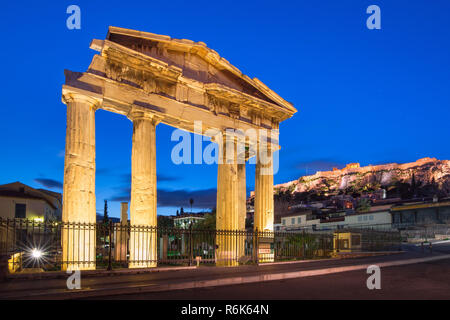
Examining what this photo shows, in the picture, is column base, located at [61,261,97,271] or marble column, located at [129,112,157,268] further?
marble column, located at [129,112,157,268]

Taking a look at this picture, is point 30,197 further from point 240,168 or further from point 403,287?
point 403,287

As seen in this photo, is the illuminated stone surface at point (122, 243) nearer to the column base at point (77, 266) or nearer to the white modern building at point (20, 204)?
the column base at point (77, 266)

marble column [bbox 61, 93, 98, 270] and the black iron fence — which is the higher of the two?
marble column [bbox 61, 93, 98, 270]

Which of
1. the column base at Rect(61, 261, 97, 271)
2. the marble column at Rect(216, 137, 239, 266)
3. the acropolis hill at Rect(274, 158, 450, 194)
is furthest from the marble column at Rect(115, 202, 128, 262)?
the acropolis hill at Rect(274, 158, 450, 194)

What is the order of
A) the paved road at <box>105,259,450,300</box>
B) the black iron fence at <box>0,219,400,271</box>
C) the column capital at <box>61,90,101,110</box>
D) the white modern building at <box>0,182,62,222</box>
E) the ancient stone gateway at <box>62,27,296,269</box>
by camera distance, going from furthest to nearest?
1. the white modern building at <box>0,182,62,222</box>
2. the column capital at <box>61,90,101,110</box>
3. the ancient stone gateway at <box>62,27,296,269</box>
4. the black iron fence at <box>0,219,400,271</box>
5. the paved road at <box>105,259,450,300</box>

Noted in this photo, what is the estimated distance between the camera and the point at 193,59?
18203 mm

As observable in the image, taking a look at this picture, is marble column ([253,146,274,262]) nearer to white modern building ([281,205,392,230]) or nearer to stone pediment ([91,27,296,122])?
stone pediment ([91,27,296,122])

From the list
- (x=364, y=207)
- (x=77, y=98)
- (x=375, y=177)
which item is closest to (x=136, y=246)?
(x=77, y=98)

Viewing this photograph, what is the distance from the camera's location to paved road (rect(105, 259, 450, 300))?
8625 mm

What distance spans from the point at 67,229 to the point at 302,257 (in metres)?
12.8

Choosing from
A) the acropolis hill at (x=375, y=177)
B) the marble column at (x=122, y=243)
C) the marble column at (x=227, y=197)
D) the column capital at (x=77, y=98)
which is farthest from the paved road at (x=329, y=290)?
the acropolis hill at (x=375, y=177)

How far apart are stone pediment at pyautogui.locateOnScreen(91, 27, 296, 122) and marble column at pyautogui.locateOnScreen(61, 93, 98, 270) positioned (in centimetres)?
237

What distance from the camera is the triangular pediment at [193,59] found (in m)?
15.7
